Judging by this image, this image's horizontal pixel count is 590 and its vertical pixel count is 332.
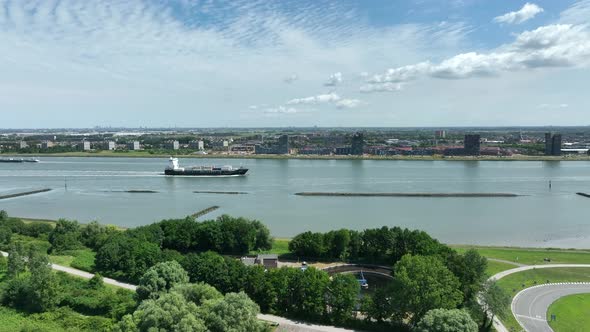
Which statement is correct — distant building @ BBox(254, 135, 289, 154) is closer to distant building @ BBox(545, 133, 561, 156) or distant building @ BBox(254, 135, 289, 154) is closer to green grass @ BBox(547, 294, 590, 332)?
distant building @ BBox(545, 133, 561, 156)

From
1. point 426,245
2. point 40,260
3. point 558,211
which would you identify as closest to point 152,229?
point 40,260

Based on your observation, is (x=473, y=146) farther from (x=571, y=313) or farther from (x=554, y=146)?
(x=571, y=313)

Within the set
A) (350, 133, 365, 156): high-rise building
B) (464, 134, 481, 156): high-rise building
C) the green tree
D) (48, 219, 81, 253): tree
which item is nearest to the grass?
(48, 219, 81, 253): tree

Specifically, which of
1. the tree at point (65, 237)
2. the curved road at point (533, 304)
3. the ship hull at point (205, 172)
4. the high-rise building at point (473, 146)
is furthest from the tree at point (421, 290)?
the high-rise building at point (473, 146)

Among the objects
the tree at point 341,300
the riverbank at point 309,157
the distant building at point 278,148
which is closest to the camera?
the tree at point 341,300

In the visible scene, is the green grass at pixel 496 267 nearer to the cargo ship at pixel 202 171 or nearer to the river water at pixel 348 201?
the river water at pixel 348 201

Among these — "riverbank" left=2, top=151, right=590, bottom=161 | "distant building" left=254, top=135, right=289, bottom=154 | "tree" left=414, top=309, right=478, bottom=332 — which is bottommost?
"tree" left=414, top=309, right=478, bottom=332

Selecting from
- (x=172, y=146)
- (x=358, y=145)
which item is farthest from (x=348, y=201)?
(x=172, y=146)
